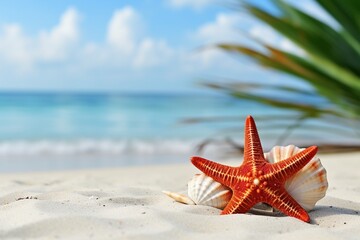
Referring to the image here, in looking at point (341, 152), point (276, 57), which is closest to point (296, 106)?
point (276, 57)

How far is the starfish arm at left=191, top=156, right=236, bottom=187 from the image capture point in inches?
61.9

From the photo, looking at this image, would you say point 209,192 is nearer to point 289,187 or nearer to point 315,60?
point 289,187

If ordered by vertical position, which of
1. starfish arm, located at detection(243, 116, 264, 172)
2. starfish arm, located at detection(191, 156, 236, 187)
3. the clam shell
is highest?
starfish arm, located at detection(243, 116, 264, 172)

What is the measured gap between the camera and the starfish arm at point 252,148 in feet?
5.18

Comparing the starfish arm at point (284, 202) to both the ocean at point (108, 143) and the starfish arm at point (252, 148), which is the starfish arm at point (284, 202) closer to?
the starfish arm at point (252, 148)

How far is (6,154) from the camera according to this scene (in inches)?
257

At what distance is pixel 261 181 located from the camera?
1.53 metres

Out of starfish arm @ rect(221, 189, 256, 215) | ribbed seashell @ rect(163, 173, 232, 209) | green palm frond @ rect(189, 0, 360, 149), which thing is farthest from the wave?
starfish arm @ rect(221, 189, 256, 215)

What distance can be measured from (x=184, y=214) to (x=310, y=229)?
13.8 inches

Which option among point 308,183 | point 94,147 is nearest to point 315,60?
point 308,183

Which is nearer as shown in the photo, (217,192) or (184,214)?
(184,214)

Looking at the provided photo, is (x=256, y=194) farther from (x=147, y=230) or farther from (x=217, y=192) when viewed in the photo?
(x=147, y=230)

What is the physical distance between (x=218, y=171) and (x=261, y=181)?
132mm

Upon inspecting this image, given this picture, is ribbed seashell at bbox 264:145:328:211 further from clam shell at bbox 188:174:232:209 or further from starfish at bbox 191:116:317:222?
clam shell at bbox 188:174:232:209
